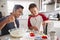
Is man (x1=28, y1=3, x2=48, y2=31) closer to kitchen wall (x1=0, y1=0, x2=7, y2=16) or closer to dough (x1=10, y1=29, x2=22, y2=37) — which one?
dough (x1=10, y1=29, x2=22, y2=37)

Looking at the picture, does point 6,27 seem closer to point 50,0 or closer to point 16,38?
point 16,38

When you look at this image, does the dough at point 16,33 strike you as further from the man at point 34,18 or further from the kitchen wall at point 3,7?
the kitchen wall at point 3,7

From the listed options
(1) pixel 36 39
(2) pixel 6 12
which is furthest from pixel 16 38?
(2) pixel 6 12

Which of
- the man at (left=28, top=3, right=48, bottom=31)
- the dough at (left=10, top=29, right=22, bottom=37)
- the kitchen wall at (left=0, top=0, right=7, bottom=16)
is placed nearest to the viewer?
the dough at (left=10, top=29, right=22, bottom=37)

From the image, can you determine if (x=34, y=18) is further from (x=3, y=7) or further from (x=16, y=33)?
(x=3, y=7)

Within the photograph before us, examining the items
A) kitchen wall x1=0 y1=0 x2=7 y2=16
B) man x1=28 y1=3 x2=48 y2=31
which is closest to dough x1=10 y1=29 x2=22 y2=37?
man x1=28 y1=3 x2=48 y2=31

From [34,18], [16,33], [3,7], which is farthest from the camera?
[3,7]

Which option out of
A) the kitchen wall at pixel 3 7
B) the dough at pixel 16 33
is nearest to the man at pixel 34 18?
the dough at pixel 16 33

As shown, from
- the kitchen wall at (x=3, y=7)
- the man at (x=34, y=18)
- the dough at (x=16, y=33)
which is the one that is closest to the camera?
the dough at (x=16, y=33)

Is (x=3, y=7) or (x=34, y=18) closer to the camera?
(x=34, y=18)

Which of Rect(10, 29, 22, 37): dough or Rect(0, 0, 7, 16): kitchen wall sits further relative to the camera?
Rect(0, 0, 7, 16): kitchen wall

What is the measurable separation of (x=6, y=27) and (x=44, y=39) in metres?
0.85

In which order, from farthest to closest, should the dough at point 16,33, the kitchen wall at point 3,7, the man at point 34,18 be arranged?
the kitchen wall at point 3,7 → the man at point 34,18 → the dough at point 16,33

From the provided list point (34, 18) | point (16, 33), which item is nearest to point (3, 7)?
point (34, 18)
